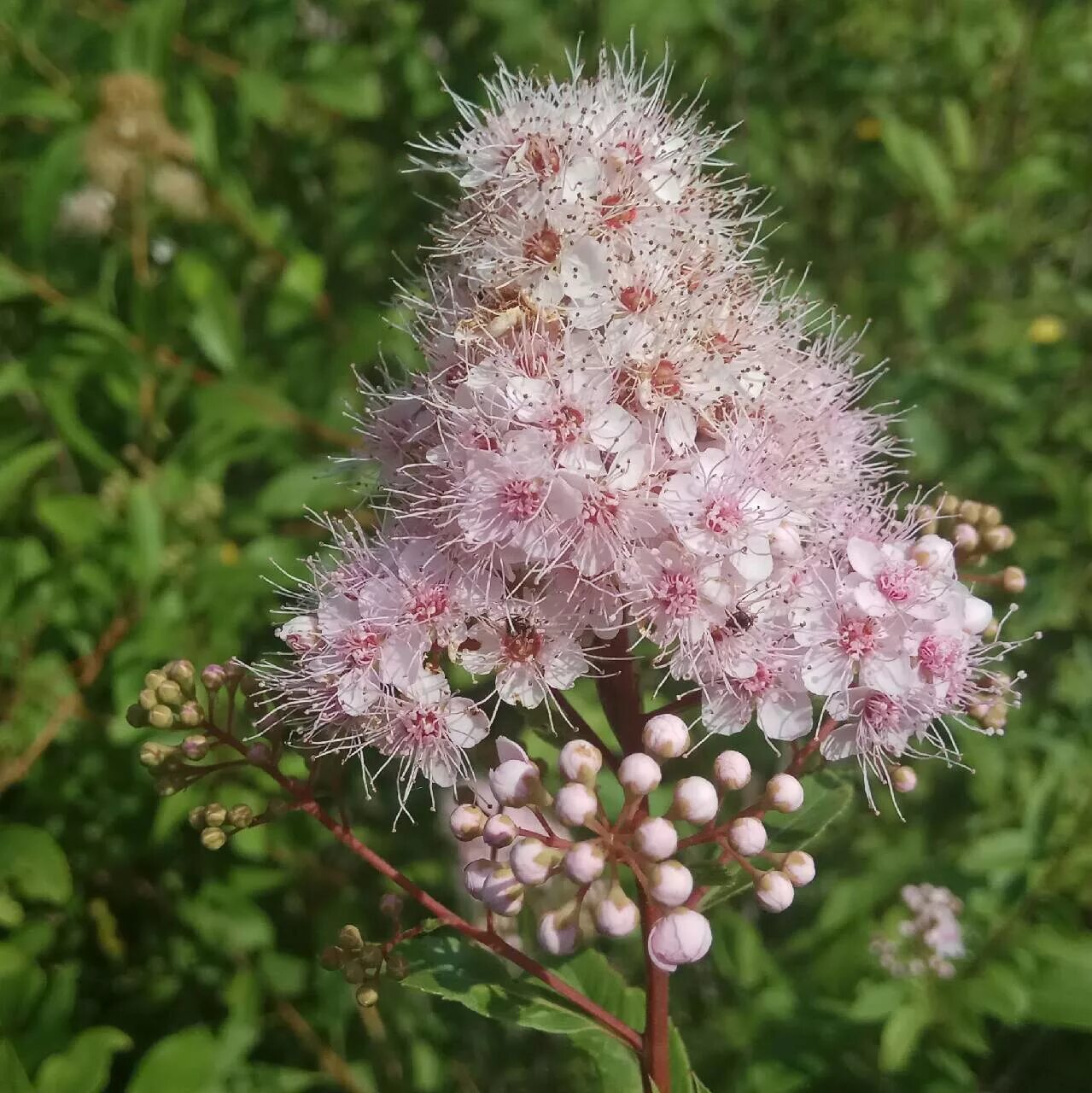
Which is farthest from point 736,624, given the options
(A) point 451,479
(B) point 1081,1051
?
(B) point 1081,1051

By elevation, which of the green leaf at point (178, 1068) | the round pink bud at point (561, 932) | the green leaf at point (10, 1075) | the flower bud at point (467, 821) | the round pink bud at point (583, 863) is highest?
the round pink bud at point (583, 863)

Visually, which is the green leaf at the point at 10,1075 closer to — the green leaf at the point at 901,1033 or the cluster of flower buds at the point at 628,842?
the cluster of flower buds at the point at 628,842

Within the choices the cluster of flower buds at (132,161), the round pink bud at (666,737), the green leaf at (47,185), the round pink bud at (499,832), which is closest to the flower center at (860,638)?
the round pink bud at (666,737)

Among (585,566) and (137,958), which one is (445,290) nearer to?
(585,566)

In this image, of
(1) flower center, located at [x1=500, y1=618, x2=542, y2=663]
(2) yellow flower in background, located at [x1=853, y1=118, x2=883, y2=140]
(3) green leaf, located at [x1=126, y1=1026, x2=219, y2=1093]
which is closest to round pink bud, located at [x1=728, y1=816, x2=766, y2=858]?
(1) flower center, located at [x1=500, y1=618, x2=542, y2=663]

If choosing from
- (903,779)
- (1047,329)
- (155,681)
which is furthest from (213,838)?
(1047,329)

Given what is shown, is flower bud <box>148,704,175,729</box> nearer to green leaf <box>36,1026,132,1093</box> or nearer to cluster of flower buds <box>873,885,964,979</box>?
green leaf <box>36,1026,132,1093</box>

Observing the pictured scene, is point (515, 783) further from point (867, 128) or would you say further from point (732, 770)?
point (867, 128)
